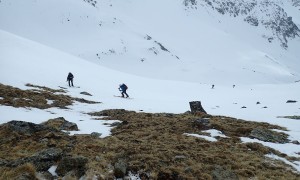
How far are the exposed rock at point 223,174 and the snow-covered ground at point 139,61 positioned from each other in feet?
16.8

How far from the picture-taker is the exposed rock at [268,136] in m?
17.8

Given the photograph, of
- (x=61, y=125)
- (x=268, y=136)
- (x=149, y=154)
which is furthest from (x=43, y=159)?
(x=268, y=136)

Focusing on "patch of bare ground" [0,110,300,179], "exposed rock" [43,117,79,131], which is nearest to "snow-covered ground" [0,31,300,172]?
"exposed rock" [43,117,79,131]

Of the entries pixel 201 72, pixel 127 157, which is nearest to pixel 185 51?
pixel 201 72

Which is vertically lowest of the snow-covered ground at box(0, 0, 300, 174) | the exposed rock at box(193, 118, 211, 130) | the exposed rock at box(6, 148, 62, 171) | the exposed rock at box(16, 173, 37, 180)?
the exposed rock at box(16, 173, 37, 180)

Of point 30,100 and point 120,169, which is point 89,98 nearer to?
point 30,100

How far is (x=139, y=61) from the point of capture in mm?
106062

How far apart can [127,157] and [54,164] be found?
113 inches

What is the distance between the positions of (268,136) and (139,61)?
89.3 meters

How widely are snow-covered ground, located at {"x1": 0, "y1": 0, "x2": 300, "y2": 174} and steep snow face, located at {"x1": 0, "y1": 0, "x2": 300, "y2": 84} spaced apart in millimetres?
358

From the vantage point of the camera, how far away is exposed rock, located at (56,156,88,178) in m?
11.4

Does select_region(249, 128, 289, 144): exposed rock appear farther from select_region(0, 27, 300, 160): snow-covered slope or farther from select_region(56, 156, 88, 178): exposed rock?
select_region(56, 156, 88, 178): exposed rock

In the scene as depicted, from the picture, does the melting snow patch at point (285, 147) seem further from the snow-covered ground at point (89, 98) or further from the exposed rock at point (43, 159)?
the exposed rock at point (43, 159)

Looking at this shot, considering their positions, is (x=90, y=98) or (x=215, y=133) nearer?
(x=215, y=133)
